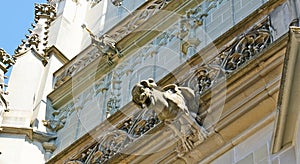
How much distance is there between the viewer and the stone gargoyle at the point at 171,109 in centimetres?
818

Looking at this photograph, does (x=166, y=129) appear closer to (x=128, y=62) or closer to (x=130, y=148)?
(x=130, y=148)

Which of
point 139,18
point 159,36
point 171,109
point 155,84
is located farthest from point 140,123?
point 139,18

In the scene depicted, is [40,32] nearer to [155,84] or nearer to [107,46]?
[107,46]

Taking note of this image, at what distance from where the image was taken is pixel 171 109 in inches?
327

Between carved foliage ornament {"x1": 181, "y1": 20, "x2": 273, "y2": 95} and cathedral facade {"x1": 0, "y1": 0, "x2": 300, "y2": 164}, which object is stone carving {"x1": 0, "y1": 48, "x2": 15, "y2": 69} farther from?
carved foliage ornament {"x1": 181, "y1": 20, "x2": 273, "y2": 95}

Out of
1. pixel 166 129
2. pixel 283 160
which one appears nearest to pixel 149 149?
pixel 166 129

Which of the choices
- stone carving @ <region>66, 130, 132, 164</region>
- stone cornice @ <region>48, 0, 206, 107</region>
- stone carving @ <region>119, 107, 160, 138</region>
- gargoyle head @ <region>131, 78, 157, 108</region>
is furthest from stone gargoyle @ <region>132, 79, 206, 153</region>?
stone cornice @ <region>48, 0, 206, 107</region>

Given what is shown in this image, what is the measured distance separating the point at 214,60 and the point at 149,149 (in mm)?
1080

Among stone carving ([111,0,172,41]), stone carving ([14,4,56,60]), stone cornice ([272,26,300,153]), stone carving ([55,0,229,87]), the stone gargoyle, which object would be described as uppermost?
stone carving ([14,4,56,60])

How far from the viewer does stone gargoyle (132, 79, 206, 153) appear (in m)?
8.18

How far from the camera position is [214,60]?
9008mm

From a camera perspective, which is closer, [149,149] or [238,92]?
[238,92]

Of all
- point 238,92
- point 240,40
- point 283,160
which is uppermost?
point 240,40

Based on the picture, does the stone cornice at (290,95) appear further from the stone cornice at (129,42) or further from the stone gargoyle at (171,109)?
the stone cornice at (129,42)
